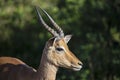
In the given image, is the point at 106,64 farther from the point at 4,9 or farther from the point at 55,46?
the point at 55,46

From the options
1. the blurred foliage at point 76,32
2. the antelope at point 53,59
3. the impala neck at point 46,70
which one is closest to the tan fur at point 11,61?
the antelope at point 53,59

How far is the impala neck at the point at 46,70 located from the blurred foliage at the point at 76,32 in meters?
4.91

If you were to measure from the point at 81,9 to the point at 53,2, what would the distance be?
256 centimetres

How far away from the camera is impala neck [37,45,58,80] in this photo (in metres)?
10.8

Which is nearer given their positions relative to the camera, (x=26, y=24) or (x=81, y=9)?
(x=81, y=9)

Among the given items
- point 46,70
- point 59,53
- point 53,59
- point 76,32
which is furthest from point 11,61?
point 76,32

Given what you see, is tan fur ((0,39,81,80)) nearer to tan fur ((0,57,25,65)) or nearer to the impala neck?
the impala neck

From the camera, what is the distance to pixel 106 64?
1697cm

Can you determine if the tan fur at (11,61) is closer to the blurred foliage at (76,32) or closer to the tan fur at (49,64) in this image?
the tan fur at (49,64)

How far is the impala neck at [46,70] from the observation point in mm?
10805

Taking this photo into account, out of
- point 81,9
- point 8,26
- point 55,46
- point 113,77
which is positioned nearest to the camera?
point 55,46

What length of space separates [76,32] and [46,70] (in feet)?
23.0

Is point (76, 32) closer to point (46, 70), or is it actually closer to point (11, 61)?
point (11, 61)

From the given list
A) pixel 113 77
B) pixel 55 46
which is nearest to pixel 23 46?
pixel 113 77
